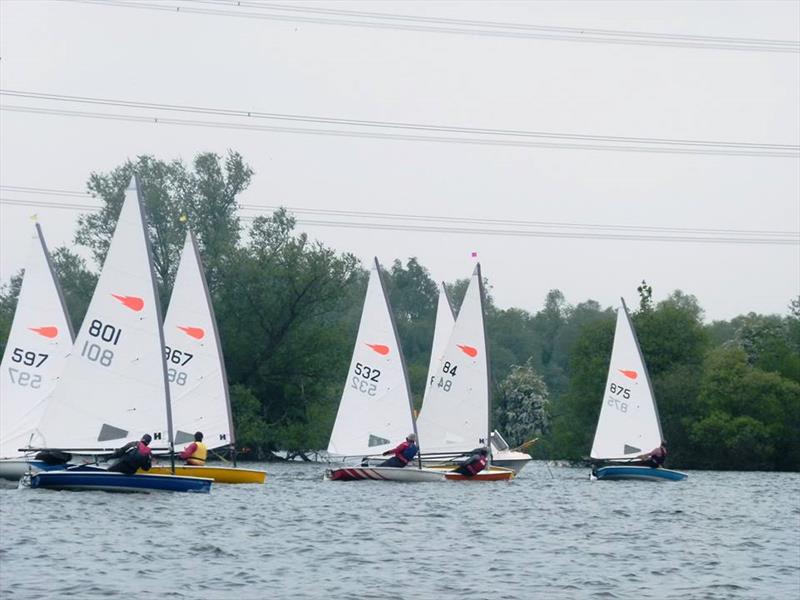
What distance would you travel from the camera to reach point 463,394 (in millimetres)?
48625

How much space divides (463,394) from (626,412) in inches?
386

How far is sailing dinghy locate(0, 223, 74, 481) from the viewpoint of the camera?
135 feet

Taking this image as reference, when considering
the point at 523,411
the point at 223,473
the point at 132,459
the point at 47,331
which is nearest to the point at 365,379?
the point at 223,473

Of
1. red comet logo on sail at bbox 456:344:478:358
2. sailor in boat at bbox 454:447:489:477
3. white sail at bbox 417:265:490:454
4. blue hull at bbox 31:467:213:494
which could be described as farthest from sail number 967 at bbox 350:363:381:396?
blue hull at bbox 31:467:213:494

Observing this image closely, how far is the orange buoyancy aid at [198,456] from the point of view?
40.4m

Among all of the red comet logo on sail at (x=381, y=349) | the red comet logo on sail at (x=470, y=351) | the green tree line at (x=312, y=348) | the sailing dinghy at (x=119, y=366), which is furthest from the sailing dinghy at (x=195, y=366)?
the green tree line at (x=312, y=348)

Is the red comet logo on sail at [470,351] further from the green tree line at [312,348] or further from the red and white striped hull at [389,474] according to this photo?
the green tree line at [312,348]

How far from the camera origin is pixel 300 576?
72.4 ft

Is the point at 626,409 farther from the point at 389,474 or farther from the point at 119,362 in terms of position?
the point at 119,362

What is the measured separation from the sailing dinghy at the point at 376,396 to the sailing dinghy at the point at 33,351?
9130 mm

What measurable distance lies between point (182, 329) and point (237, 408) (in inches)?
1016

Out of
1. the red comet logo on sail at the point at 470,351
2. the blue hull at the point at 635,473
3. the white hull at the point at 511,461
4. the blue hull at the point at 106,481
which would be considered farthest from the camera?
the white hull at the point at 511,461

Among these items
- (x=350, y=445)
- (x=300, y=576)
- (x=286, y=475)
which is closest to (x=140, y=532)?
(x=300, y=576)

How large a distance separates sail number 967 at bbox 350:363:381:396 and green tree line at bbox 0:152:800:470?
879 inches
